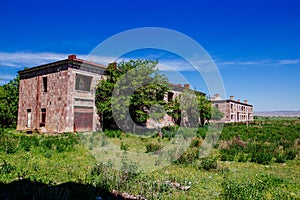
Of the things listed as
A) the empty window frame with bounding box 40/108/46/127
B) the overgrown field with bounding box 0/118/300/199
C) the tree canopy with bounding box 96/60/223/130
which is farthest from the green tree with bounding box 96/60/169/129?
the overgrown field with bounding box 0/118/300/199

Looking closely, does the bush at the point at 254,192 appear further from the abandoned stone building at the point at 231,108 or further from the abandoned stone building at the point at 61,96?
the abandoned stone building at the point at 231,108

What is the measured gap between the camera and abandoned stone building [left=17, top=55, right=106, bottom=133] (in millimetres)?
22672

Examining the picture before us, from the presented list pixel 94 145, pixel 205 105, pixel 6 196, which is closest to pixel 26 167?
pixel 6 196

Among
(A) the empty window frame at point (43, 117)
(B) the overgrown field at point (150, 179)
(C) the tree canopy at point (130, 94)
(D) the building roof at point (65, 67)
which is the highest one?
(D) the building roof at point (65, 67)

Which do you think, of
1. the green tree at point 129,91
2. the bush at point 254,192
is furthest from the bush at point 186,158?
the green tree at point 129,91

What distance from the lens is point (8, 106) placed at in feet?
97.4

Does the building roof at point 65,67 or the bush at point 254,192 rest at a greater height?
the building roof at point 65,67

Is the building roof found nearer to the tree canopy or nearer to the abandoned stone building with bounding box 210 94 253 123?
the tree canopy

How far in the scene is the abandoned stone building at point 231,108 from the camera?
188 feet

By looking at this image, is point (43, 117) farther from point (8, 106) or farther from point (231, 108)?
point (231, 108)

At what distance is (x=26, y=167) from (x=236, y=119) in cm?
6122

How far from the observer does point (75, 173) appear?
22.6ft

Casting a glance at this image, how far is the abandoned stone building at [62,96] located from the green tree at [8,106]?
3623mm

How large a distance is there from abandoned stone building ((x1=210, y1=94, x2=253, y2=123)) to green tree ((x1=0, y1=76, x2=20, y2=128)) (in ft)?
115
